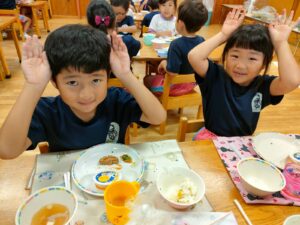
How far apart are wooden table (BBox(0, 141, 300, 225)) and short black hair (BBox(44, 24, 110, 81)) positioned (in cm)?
37

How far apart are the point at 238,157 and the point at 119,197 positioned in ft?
1.70

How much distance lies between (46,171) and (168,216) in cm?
45

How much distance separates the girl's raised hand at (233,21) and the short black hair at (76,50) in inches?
27.4

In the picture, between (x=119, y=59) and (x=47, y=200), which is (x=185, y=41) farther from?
(x=47, y=200)

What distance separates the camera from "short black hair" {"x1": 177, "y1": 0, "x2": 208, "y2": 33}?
209 centimetres

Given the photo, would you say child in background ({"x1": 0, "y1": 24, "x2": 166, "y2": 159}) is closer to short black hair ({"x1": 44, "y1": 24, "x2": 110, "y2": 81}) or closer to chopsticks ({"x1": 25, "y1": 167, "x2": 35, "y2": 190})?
short black hair ({"x1": 44, "y1": 24, "x2": 110, "y2": 81})

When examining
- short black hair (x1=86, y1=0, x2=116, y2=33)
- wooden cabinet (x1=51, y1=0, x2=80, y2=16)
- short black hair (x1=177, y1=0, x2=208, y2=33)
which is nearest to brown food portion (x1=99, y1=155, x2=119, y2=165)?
short black hair (x1=86, y1=0, x2=116, y2=33)

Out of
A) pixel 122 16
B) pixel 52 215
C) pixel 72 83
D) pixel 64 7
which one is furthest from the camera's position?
pixel 64 7

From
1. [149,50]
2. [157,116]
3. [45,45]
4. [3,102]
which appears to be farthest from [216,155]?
[3,102]

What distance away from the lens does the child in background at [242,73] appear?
3.97ft

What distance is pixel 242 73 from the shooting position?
4.10ft

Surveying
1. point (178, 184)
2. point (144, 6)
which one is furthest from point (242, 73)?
point (144, 6)

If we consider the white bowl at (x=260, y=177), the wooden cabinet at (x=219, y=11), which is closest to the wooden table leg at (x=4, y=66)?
the white bowl at (x=260, y=177)

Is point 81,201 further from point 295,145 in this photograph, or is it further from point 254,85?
point 254,85
